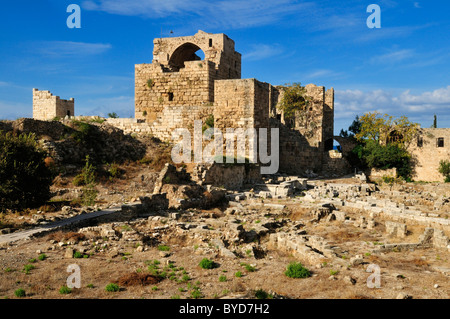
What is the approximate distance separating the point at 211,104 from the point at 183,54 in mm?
8814

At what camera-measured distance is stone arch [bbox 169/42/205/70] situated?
29.1m

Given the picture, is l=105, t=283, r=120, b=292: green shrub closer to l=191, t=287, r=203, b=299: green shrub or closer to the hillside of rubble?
the hillside of rubble

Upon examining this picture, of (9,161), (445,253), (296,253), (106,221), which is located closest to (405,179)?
(445,253)

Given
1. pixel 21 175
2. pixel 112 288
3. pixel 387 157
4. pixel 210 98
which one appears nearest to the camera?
pixel 112 288

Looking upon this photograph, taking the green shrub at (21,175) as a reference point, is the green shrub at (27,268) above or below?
below

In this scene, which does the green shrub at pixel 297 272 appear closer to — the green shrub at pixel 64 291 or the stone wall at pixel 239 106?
the green shrub at pixel 64 291

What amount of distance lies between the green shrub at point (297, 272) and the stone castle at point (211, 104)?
14.1 meters

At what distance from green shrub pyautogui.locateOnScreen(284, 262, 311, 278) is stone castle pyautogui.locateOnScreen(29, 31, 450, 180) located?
1412 cm

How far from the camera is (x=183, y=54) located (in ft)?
100

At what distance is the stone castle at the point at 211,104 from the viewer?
22.4 m

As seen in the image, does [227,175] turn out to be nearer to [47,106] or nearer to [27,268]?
[27,268]

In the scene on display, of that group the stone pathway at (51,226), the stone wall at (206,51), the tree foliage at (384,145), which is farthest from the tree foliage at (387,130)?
the stone pathway at (51,226)

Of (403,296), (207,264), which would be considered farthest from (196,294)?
(403,296)

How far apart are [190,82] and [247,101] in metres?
4.66
